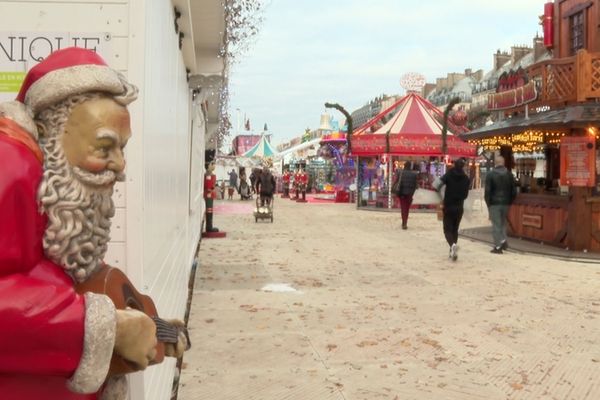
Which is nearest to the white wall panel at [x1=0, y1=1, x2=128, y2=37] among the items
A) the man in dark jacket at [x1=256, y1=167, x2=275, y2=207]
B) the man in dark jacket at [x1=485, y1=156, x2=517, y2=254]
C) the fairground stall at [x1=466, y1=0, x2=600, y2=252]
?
the man in dark jacket at [x1=485, y1=156, x2=517, y2=254]

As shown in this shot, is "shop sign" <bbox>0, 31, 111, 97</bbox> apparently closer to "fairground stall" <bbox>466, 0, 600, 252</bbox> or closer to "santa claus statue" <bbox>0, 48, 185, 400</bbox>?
"santa claus statue" <bbox>0, 48, 185, 400</bbox>

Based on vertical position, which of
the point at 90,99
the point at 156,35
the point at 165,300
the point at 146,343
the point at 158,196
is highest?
the point at 156,35

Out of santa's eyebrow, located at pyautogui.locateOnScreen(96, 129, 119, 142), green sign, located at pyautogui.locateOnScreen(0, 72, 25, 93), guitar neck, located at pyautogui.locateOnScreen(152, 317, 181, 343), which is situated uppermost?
green sign, located at pyautogui.locateOnScreen(0, 72, 25, 93)

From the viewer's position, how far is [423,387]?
4617mm

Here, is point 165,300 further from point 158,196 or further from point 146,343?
point 146,343

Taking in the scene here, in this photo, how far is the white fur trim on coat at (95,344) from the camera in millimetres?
1338

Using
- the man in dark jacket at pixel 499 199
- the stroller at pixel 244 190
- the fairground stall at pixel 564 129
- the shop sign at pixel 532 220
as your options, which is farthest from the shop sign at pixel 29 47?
the stroller at pixel 244 190

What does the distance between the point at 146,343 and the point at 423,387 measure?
11.8ft

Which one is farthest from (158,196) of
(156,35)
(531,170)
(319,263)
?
(531,170)

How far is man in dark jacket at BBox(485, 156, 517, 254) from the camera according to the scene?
1212 centimetres

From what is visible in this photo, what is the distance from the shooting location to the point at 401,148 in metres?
23.9

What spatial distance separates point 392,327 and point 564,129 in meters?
8.22

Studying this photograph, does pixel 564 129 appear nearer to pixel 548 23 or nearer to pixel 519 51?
pixel 548 23

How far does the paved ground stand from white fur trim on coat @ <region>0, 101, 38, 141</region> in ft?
11.1
